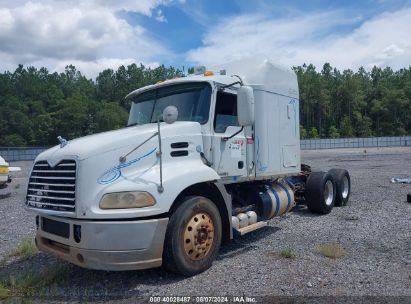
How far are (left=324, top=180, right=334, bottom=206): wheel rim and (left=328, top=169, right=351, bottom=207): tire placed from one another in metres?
0.31

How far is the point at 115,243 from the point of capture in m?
4.80

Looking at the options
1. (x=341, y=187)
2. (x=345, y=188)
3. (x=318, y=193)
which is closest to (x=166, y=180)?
(x=318, y=193)

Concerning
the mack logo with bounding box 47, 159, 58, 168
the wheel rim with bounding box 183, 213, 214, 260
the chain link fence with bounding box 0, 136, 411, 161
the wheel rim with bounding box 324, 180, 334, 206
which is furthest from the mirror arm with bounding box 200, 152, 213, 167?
the chain link fence with bounding box 0, 136, 411, 161

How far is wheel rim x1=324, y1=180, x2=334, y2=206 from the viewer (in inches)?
405

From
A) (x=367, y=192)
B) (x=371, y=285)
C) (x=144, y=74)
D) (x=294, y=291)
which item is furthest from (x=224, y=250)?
(x=144, y=74)

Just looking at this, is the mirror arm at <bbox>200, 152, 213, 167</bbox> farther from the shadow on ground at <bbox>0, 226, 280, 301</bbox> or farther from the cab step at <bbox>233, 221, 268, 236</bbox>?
A: the shadow on ground at <bbox>0, 226, 280, 301</bbox>

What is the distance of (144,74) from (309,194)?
101 meters

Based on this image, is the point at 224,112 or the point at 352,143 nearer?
the point at 224,112

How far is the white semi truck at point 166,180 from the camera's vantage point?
4.88 m

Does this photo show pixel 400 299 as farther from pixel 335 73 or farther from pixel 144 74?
pixel 335 73

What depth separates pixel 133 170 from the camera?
17.3 ft

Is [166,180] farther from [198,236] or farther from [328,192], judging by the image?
[328,192]

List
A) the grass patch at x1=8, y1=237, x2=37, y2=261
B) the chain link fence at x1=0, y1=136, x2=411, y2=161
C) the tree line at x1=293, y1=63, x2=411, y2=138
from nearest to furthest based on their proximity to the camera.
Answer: the grass patch at x1=8, y1=237, x2=37, y2=261 → the chain link fence at x1=0, y1=136, x2=411, y2=161 → the tree line at x1=293, y1=63, x2=411, y2=138

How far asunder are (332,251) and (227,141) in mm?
2460
